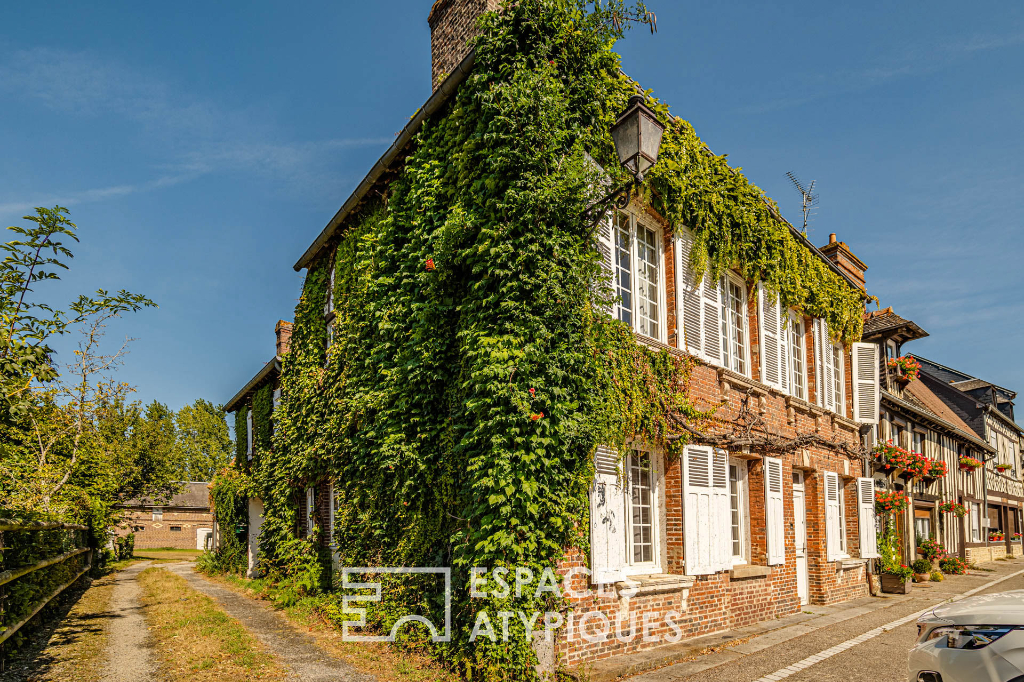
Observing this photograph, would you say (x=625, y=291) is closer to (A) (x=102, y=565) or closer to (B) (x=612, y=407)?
(B) (x=612, y=407)

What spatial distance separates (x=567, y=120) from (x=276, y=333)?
413 inches

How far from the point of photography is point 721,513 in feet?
32.2

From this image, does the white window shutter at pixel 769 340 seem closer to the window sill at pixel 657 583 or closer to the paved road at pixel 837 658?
the paved road at pixel 837 658

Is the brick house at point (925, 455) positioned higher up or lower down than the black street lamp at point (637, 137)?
lower down

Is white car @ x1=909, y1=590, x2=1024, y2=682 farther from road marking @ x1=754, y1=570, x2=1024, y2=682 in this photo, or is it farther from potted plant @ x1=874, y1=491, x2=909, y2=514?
potted plant @ x1=874, y1=491, x2=909, y2=514

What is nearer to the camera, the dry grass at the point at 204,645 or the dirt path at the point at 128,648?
the dirt path at the point at 128,648

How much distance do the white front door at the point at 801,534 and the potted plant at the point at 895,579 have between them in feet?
12.9

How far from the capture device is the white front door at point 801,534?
1290 centimetres

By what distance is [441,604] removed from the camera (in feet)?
25.2

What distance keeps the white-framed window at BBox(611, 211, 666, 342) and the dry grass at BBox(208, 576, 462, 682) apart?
4511 mm

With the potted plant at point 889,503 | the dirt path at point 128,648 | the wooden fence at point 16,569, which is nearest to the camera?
the wooden fence at point 16,569

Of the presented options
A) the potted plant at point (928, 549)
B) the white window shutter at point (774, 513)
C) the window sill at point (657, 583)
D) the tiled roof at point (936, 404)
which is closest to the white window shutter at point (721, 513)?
the window sill at point (657, 583)

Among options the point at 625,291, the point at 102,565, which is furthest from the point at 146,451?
the point at 625,291
